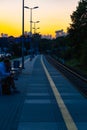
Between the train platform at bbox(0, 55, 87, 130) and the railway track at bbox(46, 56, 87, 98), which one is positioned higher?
the train platform at bbox(0, 55, 87, 130)

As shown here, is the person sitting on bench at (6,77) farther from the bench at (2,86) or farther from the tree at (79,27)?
the tree at (79,27)

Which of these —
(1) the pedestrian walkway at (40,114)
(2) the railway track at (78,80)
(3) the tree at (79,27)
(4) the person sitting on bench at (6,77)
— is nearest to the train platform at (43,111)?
(1) the pedestrian walkway at (40,114)

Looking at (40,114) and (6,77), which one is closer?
(40,114)

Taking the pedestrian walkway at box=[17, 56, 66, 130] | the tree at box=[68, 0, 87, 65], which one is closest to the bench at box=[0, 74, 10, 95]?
the pedestrian walkway at box=[17, 56, 66, 130]

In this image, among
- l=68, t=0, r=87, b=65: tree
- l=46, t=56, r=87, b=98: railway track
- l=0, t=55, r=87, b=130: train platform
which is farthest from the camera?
l=68, t=0, r=87, b=65: tree

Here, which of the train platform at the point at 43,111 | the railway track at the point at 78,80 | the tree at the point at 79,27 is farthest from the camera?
the tree at the point at 79,27

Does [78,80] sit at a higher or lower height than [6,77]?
lower

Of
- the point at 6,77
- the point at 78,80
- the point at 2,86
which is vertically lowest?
the point at 78,80

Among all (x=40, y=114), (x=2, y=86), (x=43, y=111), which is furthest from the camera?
(x=2, y=86)

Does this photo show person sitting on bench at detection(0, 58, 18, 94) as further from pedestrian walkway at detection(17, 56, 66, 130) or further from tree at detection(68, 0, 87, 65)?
tree at detection(68, 0, 87, 65)

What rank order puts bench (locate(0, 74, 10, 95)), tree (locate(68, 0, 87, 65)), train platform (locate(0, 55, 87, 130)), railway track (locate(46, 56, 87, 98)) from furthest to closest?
tree (locate(68, 0, 87, 65)) → railway track (locate(46, 56, 87, 98)) → bench (locate(0, 74, 10, 95)) → train platform (locate(0, 55, 87, 130))

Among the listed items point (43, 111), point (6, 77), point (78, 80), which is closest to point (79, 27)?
point (78, 80)

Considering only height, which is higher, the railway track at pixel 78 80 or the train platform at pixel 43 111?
the train platform at pixel 43 111

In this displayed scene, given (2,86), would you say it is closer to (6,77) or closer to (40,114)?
(6,77)
